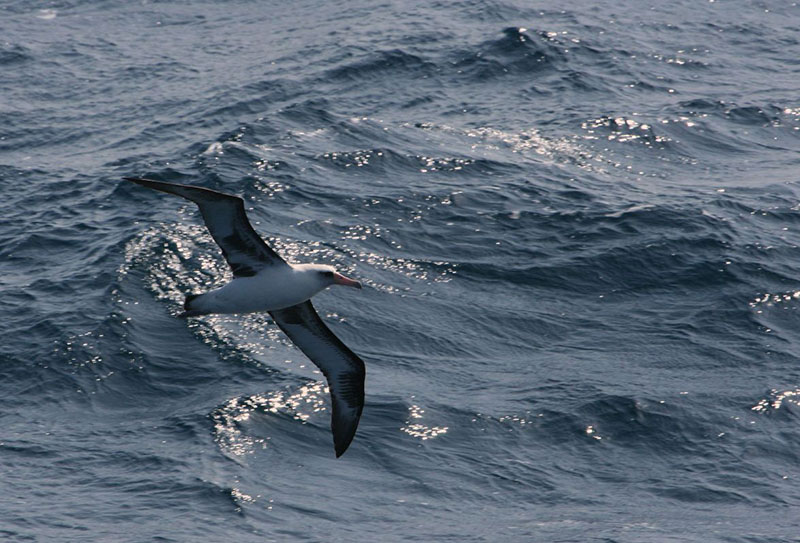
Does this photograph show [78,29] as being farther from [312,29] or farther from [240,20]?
[312,29]

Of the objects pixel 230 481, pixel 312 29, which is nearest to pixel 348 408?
pixel 230 481

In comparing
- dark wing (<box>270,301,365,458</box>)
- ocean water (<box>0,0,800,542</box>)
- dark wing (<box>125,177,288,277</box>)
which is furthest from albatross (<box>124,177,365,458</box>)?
ocean water (<box>0,0,800,542</box>)

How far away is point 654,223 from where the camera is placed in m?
27.2

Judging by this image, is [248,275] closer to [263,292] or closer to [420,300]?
[263,292]

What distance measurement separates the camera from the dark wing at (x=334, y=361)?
56.9ft

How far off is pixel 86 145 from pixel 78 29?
12760 mm

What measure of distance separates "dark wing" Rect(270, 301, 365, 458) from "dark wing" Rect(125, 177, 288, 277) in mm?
1382

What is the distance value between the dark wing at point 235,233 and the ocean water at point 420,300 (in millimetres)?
4932

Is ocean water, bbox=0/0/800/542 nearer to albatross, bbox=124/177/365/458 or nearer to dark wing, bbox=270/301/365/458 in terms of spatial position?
dark wing, bbox=270/301/365/458

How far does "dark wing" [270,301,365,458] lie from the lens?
17.3m

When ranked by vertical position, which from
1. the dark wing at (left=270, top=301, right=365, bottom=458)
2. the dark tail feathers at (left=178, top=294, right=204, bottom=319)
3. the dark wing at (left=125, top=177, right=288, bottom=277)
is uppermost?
the dark wing at (left=125, top=177, right=288, bottom=277)

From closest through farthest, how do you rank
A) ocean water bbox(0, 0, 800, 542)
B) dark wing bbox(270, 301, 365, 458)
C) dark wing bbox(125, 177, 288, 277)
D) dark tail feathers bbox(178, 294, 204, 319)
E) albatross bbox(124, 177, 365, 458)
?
dark wing bbox(125, 177, 288, 277)
albatross bbox(124, 177, 365, 458)
dark tail feathers bbox(178, 294, 204, 319)
dark wing bbox(270, 301, 365, 458)
ocean water bbox(0, 0, 800, 542)

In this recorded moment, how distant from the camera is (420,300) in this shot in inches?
973

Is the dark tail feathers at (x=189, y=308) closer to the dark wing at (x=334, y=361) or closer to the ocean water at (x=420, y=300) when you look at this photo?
the dark wing at (x=334, y=361)
